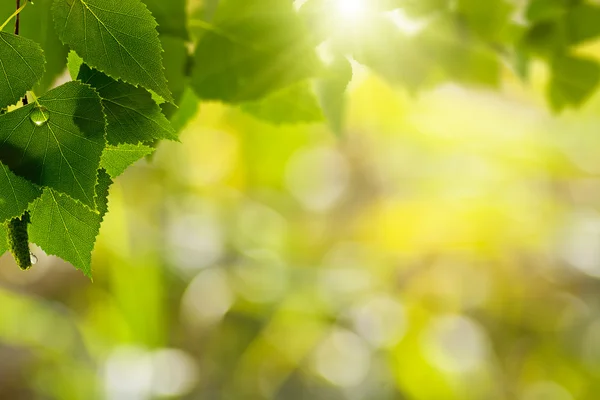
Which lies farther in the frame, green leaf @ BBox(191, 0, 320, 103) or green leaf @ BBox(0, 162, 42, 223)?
green leaf @ BBox(191, 0, 320, 103)

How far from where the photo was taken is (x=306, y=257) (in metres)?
2.13

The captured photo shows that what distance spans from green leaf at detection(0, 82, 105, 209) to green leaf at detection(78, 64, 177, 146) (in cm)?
2

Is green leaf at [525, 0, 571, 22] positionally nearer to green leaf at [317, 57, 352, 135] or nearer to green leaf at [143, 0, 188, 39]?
green leaf at [317, 57, 352, 135]

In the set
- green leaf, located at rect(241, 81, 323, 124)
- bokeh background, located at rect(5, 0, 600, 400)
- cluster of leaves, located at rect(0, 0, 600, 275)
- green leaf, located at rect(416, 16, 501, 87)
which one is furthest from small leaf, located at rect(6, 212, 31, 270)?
bokeh background, located at rect(5, 0, 600, 400)

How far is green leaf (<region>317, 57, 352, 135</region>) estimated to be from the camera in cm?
37

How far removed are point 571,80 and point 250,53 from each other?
0.29m

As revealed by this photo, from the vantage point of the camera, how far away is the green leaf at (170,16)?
40cm

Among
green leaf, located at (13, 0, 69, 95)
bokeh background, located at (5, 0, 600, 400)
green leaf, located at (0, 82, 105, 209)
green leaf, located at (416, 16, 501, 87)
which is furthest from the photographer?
bokeh background, located at (5, 0, 600, 400)

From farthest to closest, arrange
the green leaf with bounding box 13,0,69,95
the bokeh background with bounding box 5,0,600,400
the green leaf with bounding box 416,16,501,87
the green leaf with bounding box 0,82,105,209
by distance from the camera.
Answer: the bokeh background with bounding box 5,0,600,400 < the green leaf with bounding box 416,16,501,87 < the green leaf with bounding box 13,0,69,95 < the green leaf with bounding box 0,82,105,209

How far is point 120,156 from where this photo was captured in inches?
11.3

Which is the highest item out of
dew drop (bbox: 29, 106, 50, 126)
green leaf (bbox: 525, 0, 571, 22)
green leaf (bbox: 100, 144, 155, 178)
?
dew drop (bbox: 29, 106, 50, 126)

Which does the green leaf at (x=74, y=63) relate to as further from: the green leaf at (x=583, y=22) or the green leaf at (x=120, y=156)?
the green leaf at (x=583, y=22)

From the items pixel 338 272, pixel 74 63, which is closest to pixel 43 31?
pixel 74 63

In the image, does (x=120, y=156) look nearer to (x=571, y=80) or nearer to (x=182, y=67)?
(x=182, y=67)
